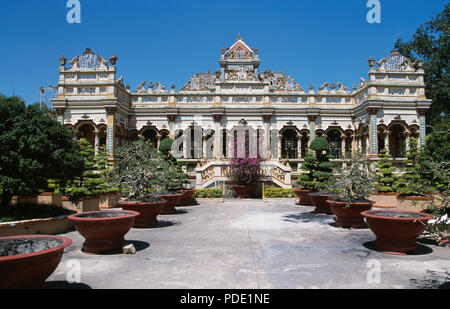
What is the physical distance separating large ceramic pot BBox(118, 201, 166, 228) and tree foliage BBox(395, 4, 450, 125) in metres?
27.8

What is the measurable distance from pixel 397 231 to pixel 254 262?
10.3 feet

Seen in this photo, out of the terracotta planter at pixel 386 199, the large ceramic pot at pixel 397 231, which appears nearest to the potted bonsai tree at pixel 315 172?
the terracotta planter at pixel 386 199

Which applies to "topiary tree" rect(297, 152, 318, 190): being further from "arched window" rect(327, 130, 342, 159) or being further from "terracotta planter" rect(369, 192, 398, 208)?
"arched window" rect(327, 130, 342, 159)

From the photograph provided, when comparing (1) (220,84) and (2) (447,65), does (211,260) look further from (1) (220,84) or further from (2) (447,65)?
(2) (447,65)

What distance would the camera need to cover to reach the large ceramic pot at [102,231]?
702 centimetres

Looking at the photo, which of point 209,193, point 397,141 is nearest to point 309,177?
point 209,193

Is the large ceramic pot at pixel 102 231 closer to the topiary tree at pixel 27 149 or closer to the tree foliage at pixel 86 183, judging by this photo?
the topiary tree at pixel 27 149

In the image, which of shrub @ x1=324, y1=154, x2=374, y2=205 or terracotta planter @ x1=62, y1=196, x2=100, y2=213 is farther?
terracotta planter @ x1=62, y1=196, x2=100, y2=213

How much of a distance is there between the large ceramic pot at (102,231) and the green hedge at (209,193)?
11959mm

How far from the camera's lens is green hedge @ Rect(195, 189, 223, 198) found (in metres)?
19.3

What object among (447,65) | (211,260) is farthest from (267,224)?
(447,65)

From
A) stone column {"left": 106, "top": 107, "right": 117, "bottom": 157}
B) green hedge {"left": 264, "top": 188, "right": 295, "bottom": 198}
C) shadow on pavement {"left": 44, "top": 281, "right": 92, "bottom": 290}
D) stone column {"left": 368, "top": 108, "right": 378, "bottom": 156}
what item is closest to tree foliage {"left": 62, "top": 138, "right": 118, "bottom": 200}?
shadow on pavement {"left": 44, "top": 281, "right": 92, "bottom": 290}

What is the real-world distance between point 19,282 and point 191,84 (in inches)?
903
